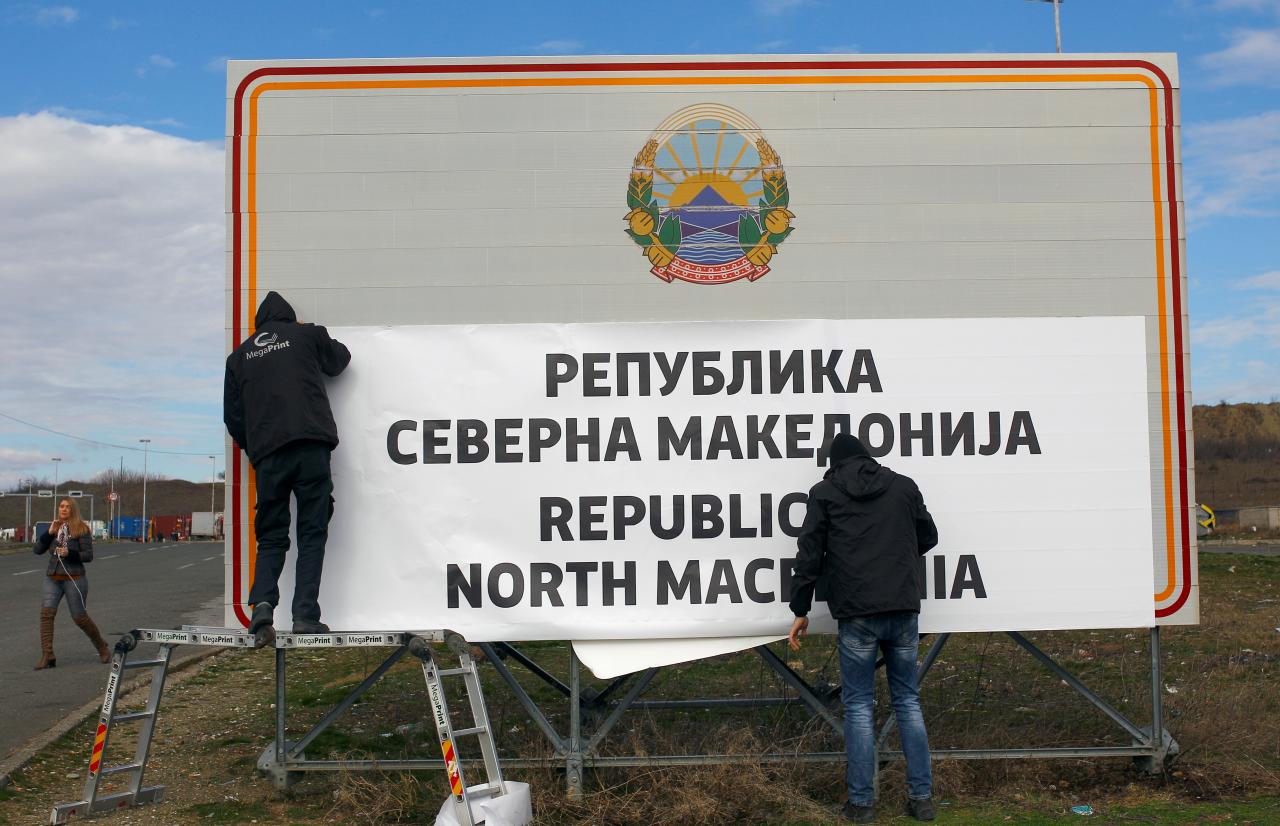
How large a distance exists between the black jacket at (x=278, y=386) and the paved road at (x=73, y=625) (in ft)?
10.8

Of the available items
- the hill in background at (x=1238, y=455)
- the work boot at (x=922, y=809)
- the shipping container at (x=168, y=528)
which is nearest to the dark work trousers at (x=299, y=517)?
the work boot at (x=922, y=809)

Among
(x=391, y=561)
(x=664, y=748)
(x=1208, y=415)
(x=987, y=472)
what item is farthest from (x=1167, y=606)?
(x=1208, y=415)

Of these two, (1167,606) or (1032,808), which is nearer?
(1032,808)

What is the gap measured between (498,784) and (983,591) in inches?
116

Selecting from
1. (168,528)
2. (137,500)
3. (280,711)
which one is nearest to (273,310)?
(280,711)

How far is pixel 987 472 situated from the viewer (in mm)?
6293

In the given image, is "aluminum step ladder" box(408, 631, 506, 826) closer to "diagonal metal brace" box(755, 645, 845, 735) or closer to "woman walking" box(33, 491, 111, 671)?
"diagonal metal brace" box(755, 645, 845, 735)

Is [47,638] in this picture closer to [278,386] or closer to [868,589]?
[278,386]

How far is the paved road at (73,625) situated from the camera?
9.00 meters

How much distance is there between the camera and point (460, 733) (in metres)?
5.37

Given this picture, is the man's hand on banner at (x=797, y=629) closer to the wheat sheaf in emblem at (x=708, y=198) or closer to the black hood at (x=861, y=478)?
the black hood at (x=861, y=478)

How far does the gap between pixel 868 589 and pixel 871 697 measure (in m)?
0.64

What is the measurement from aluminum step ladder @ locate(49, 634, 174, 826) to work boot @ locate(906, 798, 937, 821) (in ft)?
13.0

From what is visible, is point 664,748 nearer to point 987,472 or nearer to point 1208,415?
point 987,472
